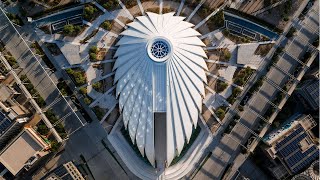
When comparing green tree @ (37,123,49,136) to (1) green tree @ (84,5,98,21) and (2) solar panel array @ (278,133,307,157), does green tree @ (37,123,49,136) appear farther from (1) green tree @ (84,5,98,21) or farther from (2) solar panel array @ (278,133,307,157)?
(2) solar panel array @ (278,133,307,157)

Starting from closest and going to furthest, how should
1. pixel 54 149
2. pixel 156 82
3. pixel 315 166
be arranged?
pixel 156 82, pixel 315 166, pixel 54 149

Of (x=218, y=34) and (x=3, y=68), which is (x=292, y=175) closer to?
(x=218, y=34)

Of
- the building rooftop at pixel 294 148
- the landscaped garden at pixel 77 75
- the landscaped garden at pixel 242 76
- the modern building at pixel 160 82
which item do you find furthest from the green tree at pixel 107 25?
the building rooftop at pixel 294 148

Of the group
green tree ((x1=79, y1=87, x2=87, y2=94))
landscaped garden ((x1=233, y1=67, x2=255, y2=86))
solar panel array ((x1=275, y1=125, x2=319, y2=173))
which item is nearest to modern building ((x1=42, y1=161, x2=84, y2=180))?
green tree ((x1=79, y1=87, x2=87, y2=94))

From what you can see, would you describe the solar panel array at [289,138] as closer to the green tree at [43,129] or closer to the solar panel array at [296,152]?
the solar panel array at [296,152]

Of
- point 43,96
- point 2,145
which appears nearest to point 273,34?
point 43,96
